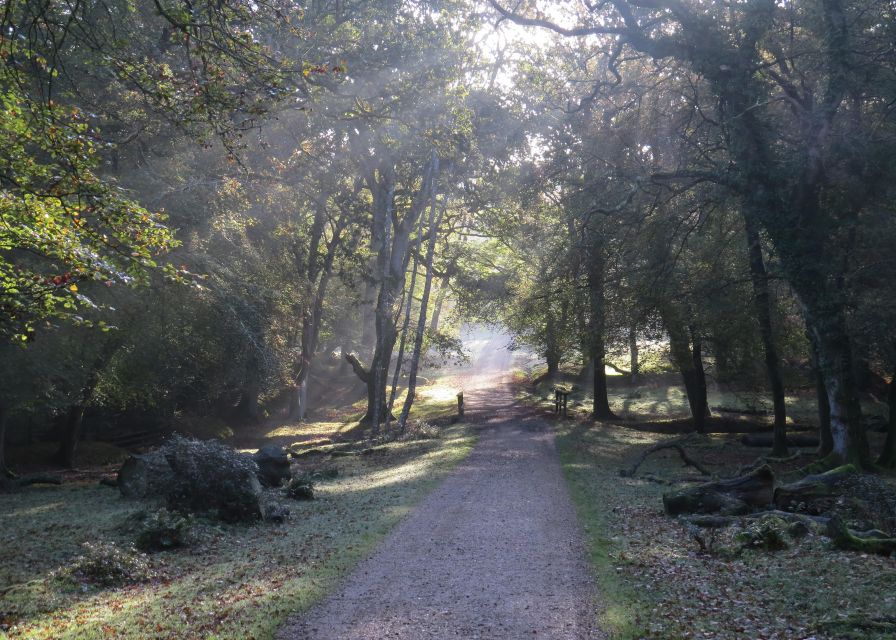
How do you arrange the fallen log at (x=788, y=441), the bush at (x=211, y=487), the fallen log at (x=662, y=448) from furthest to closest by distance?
the fallen log at (x=788, y=441)
the fallen log at (x=662, y=448)
the bush at (x=211, y=487)

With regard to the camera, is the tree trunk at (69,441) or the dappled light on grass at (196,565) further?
the tree trunk at (69,441)

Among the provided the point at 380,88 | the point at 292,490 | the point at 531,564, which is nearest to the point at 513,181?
the point at 380,88

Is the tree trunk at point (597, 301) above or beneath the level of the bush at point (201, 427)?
above

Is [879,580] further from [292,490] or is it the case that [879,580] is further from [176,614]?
[292,490]

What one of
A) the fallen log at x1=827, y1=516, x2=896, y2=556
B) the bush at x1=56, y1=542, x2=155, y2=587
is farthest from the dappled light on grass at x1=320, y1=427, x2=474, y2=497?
the fallen log at x1=827, y1=516, x2=896, y2=556

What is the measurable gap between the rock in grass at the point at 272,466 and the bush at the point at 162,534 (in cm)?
521

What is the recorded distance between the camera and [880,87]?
591 inches

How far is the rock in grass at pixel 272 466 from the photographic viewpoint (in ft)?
52.4

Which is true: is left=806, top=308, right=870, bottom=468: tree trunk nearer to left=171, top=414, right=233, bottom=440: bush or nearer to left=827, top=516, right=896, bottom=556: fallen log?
left=827, top=516, right=896, bottom=556: fallen log

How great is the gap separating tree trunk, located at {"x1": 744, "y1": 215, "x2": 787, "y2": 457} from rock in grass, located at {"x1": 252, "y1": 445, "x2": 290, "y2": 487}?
12395 mm

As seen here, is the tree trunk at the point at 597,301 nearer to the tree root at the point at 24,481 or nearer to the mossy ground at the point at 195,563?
the mossy ground at the point at 195,563

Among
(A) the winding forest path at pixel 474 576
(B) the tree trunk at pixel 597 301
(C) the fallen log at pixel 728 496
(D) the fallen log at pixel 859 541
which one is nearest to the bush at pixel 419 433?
(B) the tree trunk at pixel 597 301

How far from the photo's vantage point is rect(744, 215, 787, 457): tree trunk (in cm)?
1842

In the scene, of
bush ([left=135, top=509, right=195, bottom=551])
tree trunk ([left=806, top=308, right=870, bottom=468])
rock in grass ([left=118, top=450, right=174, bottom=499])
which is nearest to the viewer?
bush ([left=135, top=509, right=195, bottom=551])
